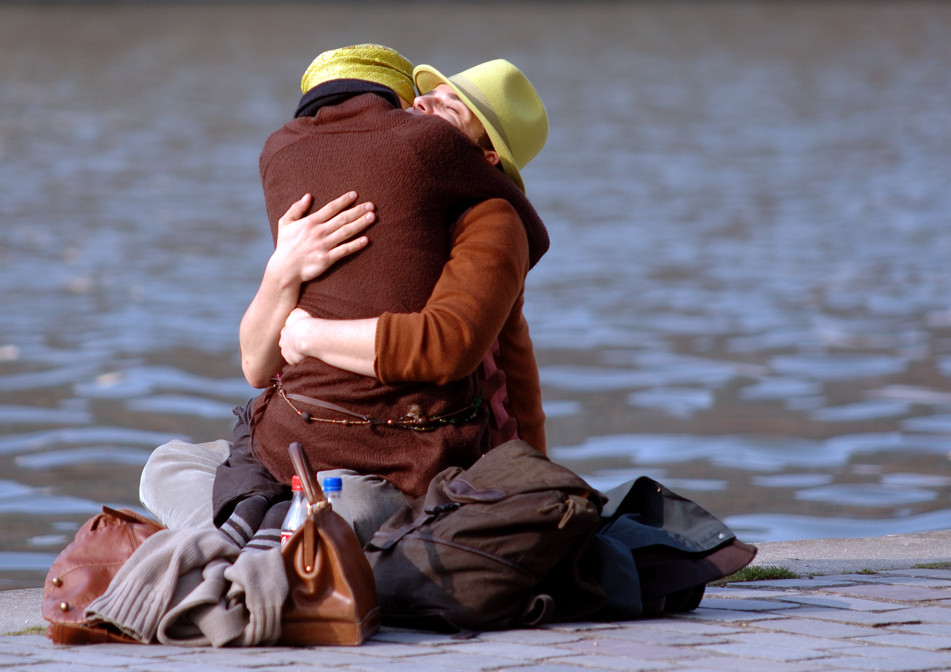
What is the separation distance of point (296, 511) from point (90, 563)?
51cm

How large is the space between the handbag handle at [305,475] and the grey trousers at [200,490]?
0.53 feet

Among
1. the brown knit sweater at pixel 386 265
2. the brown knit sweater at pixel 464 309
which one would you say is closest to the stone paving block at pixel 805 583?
the brown knit sweater at pixel 386 265

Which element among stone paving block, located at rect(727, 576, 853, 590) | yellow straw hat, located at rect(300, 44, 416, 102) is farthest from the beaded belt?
stone paving block, located at rect(727, 576, 853, 590)

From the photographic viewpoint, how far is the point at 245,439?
13.1ft

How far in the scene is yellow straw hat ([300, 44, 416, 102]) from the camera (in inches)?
153

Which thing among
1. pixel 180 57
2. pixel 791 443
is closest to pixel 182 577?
pixel 791 443

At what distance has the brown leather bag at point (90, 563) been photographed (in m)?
3.56

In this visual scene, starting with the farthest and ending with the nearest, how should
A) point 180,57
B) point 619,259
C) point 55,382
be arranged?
1. point 180,57
2. point 619,259
3. point 55,382

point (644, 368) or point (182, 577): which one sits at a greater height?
point (644, 368)

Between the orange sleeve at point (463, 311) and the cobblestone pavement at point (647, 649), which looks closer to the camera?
the cobblestone pavement at point (647, 649)

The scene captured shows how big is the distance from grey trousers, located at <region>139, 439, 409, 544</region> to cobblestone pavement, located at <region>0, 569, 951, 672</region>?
32 cm

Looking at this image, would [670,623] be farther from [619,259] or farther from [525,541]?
[619,259]

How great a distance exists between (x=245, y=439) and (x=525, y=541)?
91cm

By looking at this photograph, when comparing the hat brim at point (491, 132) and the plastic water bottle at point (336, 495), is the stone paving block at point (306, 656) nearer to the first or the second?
the plastic water bottle at point (336, 495)
